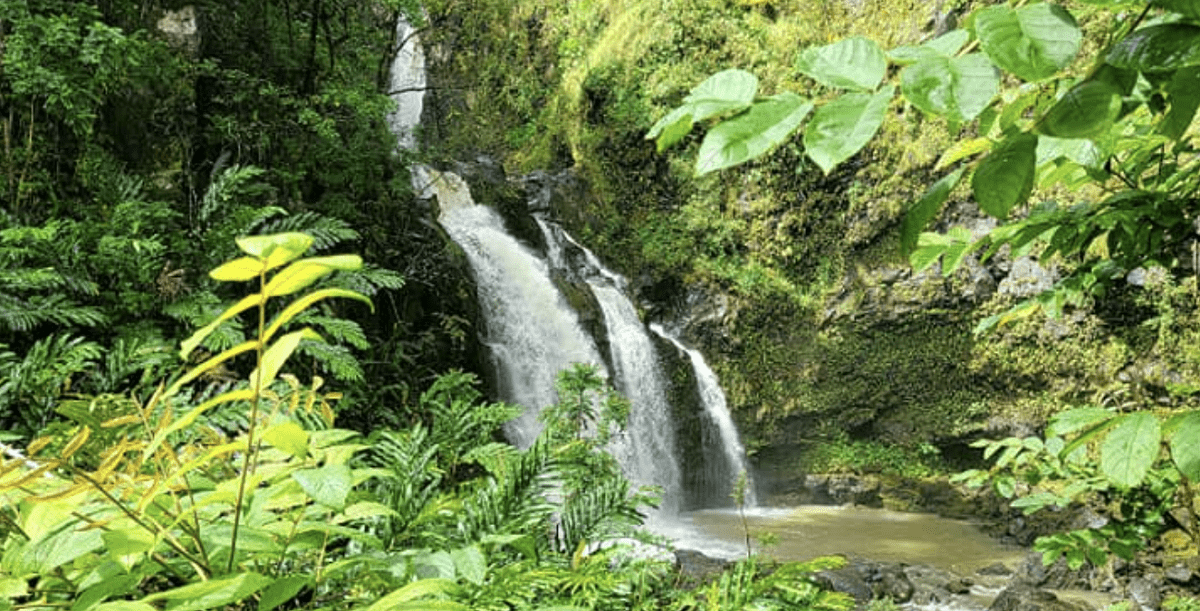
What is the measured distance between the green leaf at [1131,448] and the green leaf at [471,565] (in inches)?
28.2

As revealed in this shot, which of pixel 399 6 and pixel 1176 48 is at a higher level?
pixel 399 6

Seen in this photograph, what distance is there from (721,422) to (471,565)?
1135 cm

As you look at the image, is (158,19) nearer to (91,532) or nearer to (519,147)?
(91,532)

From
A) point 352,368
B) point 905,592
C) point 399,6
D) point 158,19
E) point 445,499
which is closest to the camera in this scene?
point 445,499

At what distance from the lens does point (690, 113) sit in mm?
538

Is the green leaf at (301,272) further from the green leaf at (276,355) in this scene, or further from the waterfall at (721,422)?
the waterfall at (721,422)

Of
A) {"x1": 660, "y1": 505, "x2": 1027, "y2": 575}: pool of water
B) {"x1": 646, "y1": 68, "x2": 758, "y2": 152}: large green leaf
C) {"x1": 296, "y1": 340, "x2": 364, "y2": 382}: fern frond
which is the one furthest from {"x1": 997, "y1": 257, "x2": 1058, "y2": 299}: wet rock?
{"x1": 646, "y1": 68, "x2": 758, "y2": 152}: large green leaf

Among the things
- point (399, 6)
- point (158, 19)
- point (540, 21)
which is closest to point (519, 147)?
point (540, 21)

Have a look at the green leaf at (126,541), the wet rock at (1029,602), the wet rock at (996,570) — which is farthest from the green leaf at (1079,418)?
the wet rock at (996,570)

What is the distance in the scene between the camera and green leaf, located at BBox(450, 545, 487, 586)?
85cm

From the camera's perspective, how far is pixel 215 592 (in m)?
0.61

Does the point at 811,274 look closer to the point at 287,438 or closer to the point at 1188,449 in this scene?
the point at 1188,449

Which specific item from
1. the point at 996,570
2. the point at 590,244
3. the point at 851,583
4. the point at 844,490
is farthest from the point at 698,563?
the point at 590,244

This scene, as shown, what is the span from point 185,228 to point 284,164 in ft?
4.41
